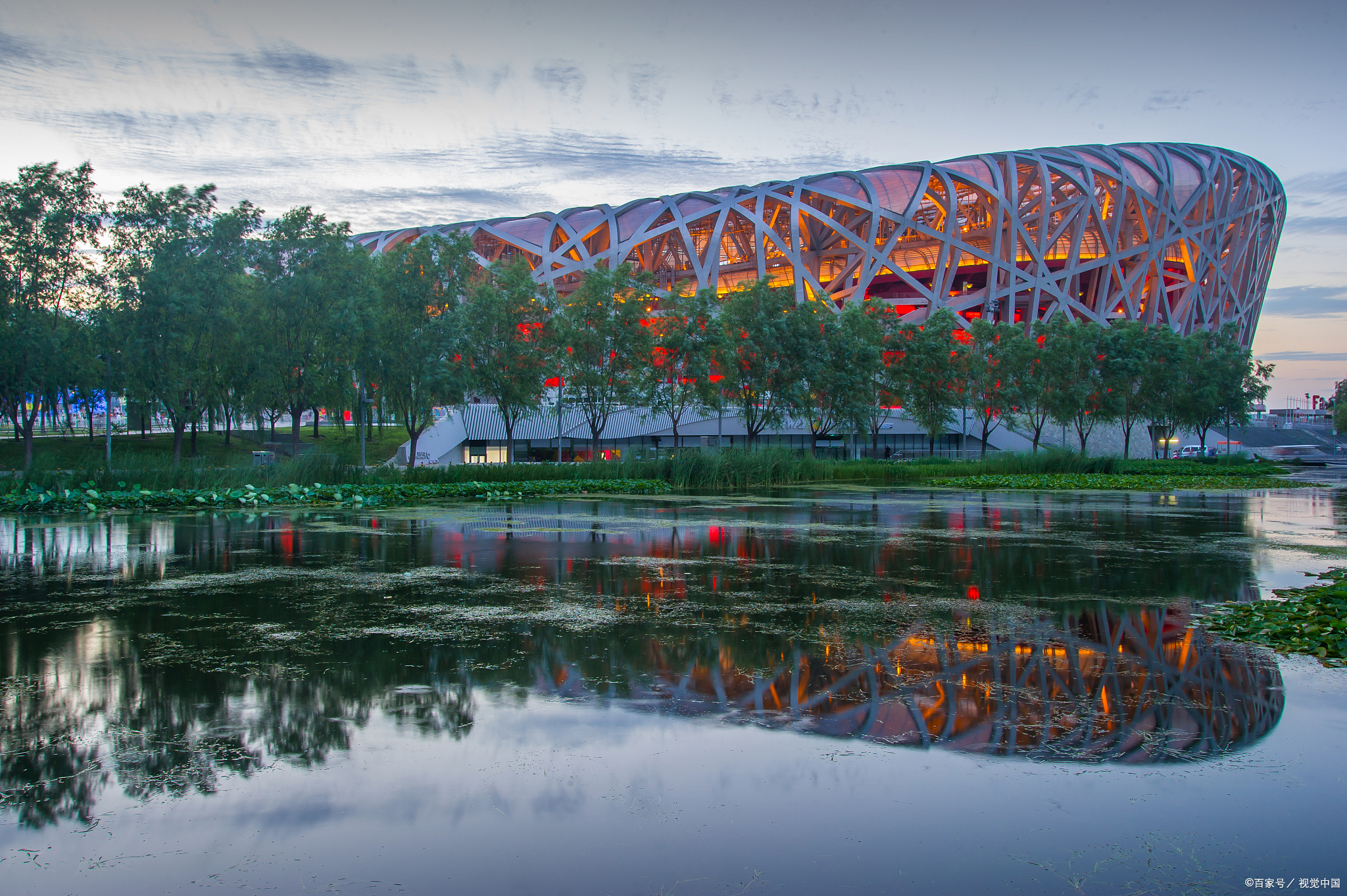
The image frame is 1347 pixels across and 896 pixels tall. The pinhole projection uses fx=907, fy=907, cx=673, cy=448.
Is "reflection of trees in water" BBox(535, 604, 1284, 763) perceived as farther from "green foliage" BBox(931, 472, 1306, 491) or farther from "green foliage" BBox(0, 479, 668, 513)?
"green foliage" BBox(931, 472, 1306, 491)

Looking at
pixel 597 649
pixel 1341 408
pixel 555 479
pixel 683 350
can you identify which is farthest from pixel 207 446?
pixel 1341 408

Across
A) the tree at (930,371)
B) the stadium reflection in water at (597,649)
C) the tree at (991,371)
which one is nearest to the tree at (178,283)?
the stadium reflection in water at (597,649)

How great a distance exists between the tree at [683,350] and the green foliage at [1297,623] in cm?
3221

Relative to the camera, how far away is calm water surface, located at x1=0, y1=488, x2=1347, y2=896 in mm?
3545

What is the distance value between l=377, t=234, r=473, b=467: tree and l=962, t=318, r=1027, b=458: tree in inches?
1110

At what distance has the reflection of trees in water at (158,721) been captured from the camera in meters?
4.29

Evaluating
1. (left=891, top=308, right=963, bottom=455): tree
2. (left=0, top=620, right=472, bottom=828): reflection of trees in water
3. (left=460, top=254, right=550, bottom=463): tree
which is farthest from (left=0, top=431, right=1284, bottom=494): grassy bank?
(left=0, top=620, right=472, bottom=828): reflection of trees in water

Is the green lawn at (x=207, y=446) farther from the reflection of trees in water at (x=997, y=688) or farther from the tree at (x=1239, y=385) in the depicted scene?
the tree at (x=1239, y=385)

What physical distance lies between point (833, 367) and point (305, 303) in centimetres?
2488

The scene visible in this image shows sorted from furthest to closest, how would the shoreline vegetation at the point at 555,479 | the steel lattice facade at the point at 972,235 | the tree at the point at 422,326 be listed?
1. the steel lattice facade at the point at 972,235
2. the tree at the point at 422,326
3. the shoreline vegetation at the point at 555,479

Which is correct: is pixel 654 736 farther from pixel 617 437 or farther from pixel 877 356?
pixel 617 437

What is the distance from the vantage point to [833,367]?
147ft

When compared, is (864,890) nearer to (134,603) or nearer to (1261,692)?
(1261,692)

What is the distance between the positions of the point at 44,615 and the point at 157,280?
26041 mm
